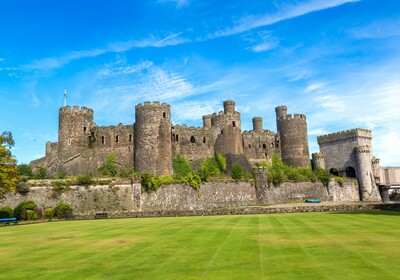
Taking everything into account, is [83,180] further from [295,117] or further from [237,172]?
[295,117]

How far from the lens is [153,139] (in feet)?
148

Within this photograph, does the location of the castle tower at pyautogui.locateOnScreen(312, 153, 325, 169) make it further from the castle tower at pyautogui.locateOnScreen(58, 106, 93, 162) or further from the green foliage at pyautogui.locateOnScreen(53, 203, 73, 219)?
the green foliage at pyautogui.locateOnScreen(53, 203, 73, 219)

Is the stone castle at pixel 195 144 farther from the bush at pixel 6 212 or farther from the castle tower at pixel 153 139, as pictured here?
the bush at pixel 6 212

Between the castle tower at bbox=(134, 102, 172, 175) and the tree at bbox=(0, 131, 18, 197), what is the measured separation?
15.2m

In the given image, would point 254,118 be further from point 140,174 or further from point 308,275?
point 308,275

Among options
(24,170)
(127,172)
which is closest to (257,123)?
(127,172)

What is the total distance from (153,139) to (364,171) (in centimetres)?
3380

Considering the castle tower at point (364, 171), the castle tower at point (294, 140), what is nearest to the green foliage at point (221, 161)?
the castle tower at point (294, 140)

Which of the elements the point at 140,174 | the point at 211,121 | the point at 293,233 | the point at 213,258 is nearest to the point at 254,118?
the point at 211,121

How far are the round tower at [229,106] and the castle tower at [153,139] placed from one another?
10.0 meters

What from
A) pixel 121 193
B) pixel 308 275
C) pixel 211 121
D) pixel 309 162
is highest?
pixel 211 121

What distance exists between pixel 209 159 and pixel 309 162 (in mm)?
18004

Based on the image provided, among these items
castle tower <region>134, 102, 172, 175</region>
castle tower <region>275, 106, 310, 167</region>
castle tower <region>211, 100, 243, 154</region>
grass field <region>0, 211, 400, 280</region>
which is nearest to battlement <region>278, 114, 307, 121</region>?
castle tower <region>275, 106, 310, 167</region>

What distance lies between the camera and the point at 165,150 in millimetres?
45344
